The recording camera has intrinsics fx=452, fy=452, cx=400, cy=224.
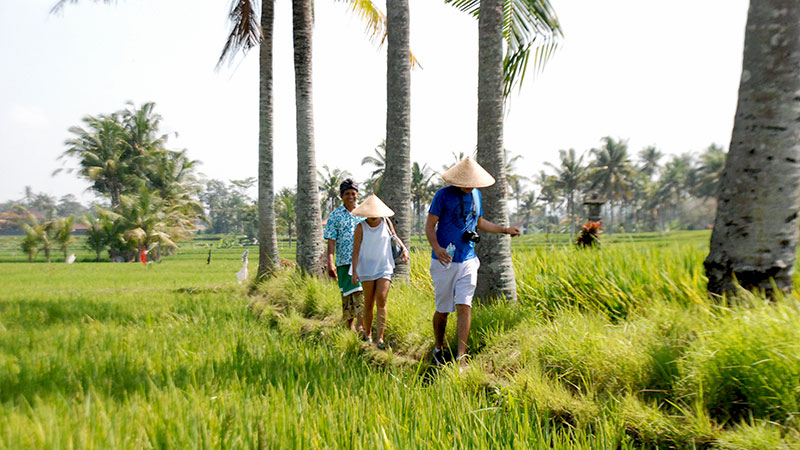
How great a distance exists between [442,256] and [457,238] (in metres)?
0.24

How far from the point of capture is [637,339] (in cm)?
339

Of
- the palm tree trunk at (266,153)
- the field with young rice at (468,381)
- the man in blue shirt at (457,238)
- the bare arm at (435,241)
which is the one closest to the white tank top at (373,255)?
the field with young rice at (468,381)

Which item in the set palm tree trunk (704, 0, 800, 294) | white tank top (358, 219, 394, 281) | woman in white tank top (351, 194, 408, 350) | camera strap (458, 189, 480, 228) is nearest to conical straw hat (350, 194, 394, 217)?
woman in white tank top (351, 194, 408, 350)

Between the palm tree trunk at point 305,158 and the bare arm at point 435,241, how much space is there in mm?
5299

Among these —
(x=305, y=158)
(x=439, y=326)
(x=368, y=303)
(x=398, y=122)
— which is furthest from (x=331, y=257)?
(x=305, y=158)

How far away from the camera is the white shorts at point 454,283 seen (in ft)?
13.2

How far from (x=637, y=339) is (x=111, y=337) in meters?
4.75

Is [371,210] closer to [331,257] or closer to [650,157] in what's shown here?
[331,257]

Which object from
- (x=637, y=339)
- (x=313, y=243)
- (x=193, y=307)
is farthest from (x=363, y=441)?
(x=313, y=243)

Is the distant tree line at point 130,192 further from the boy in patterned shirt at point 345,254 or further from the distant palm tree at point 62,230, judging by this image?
the boy in patterned shirt at point 345,254

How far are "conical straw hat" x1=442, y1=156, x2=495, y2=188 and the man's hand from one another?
0.59m

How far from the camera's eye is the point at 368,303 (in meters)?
5.00

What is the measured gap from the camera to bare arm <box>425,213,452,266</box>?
3977 mm

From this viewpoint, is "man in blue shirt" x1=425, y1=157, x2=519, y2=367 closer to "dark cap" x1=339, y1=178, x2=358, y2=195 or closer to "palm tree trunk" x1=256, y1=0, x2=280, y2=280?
"dark cap" x1=339, y1=178, x2=358, y2=195
